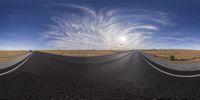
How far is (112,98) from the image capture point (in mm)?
5164

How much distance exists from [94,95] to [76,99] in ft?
1.97

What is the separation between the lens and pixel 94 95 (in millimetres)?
5523

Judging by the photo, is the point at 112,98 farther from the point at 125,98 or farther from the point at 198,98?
the point at 198,98

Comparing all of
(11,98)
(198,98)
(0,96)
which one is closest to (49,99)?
(11,98)

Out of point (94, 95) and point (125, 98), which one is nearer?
point (125, 98)

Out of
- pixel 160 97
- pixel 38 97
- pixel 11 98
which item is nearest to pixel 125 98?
pixel 160 97

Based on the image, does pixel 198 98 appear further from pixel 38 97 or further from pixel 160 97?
pixel 38 97

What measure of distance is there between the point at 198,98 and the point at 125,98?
4.72 ft

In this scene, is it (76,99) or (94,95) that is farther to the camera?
(94,95)

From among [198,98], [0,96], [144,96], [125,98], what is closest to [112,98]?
[125,98]

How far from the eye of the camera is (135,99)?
5055mm

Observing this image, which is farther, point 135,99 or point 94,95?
point 94,95

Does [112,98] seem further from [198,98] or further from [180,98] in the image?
[198,98]

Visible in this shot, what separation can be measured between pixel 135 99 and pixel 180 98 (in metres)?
0.90
